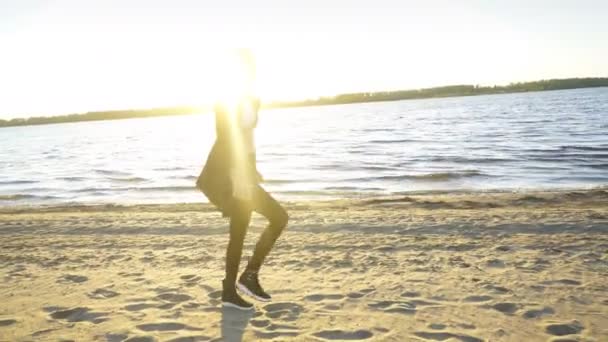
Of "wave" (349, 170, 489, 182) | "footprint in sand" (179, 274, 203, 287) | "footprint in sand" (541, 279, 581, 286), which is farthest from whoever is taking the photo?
"wave" (349, 170, 489, 182)

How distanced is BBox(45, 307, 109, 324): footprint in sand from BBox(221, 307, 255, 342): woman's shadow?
46.9 inches

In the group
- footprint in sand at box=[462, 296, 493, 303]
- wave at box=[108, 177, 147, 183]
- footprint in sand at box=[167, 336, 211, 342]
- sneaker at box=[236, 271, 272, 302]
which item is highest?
sneaker at box=[236, 271, 272, 302]

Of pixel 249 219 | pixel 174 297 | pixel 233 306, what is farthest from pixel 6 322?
pixel 249 219

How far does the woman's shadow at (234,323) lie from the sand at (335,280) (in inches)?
0.7

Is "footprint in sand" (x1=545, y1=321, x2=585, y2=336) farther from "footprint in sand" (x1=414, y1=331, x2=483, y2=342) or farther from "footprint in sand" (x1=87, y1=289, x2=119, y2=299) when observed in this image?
"footprint in sand" (x1=87, y1=289, x2=119, y2=299)

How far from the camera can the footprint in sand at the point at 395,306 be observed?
496 cm

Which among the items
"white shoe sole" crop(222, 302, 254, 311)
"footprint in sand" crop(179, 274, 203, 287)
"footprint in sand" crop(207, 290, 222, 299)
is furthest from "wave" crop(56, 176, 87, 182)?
"white shoe sole" crop(222, 302, 254, 311)

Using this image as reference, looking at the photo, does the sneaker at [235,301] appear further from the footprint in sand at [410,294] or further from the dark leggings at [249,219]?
the footprint in sand at [410,294]

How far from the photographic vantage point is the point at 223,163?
14.9ft

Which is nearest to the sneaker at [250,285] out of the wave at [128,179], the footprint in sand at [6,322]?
the footprint in sand at [6,322]

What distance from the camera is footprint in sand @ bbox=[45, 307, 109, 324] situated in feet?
16.4

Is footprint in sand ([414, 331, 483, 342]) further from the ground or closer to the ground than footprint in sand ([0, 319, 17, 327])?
closer to the ground

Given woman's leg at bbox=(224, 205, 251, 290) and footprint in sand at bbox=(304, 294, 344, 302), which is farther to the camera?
footprint in sand at bbox=(304, 294, 344, 302)

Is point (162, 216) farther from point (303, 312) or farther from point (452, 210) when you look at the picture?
point (303, 312)
